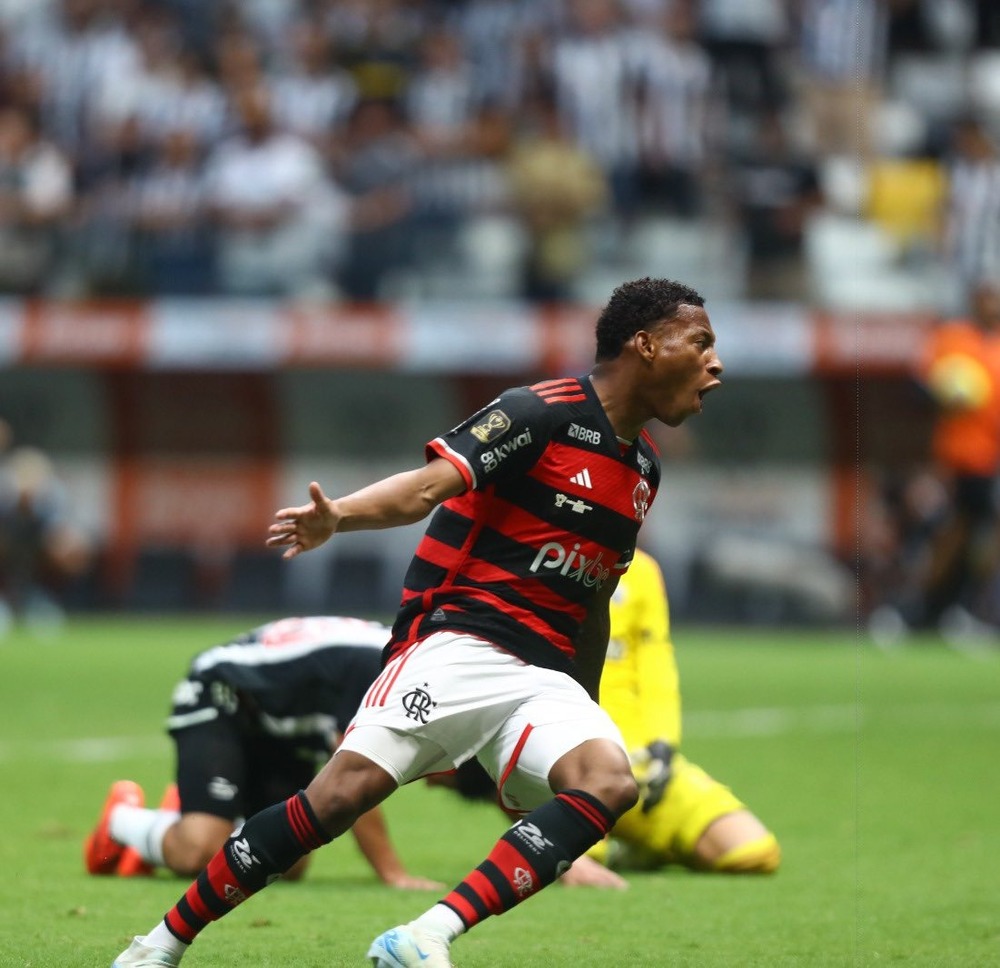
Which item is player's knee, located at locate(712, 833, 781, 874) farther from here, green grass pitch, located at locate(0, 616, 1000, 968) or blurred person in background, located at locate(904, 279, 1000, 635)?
blurred person in background, located at locate(904, 279, 1000, 635)

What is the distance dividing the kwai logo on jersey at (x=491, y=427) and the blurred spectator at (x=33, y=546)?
14678 millimetres

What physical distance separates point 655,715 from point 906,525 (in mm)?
12551

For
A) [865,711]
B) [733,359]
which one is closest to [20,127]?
[733,359]

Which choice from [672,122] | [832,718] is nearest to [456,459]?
[832,718]

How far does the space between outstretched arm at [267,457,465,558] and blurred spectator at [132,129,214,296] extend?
14.9 metres

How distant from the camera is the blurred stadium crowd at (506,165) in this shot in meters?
18.8

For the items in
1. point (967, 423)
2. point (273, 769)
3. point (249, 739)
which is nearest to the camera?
point (249, 739)

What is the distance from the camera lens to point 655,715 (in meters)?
6.91

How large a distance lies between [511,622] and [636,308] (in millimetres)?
852

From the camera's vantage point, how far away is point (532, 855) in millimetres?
4453

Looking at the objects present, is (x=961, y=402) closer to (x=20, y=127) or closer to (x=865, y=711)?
(x=865, y=711)

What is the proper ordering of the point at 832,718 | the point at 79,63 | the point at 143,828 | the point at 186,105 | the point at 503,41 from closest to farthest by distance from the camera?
1. the point at 143,828
2. the point at 832,718
3. the point at 186,105
4. the point at 503,41
5. the point at 79,63

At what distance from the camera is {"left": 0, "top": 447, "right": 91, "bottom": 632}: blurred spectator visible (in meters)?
19.3

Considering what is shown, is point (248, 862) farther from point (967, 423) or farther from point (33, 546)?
point (33, 546)
